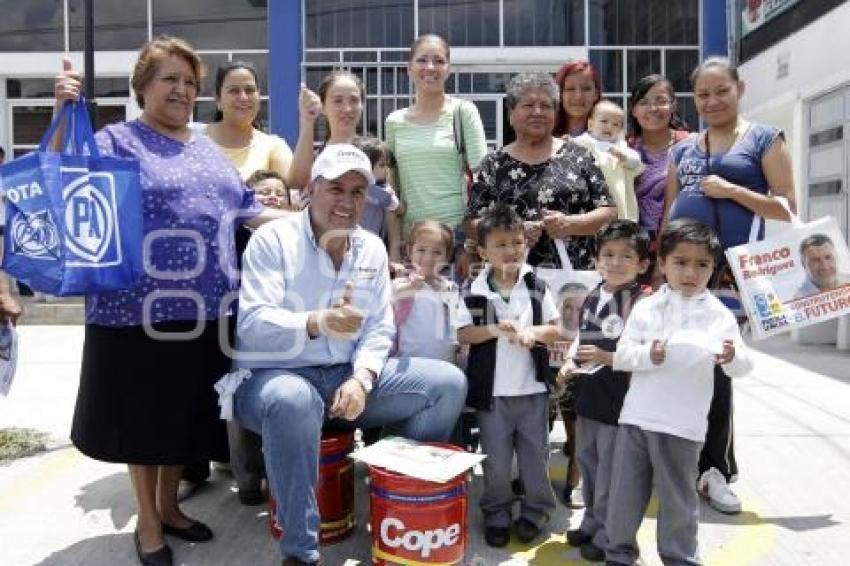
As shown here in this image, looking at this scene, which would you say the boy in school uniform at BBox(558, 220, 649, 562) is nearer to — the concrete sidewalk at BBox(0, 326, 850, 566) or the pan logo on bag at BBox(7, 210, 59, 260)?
the concrete sidewalk at BBox(0, 326, 850, 566)

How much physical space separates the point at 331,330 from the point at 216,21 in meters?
12.0

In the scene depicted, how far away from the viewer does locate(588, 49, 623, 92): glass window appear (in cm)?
1365

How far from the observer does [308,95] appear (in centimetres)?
400

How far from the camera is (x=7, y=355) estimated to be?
3471mm

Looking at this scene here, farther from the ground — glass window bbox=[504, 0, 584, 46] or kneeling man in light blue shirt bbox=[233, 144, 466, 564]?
glass window bbox=[504, 0, 584, 46]

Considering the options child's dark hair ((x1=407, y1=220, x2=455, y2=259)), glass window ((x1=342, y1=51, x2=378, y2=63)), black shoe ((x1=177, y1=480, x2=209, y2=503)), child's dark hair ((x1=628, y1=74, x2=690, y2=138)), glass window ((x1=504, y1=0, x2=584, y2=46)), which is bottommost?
black shoe ((x1=177, y1=480, x2=209, y2=503))

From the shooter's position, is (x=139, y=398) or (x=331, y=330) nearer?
(x=331, y=330)

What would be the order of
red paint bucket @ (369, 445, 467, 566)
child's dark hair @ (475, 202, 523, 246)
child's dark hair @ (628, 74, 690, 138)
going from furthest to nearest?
child's dark hair @ (628, 74, 690, 138), child's dark hair @ (475, 202, 523, 246), red paint bucket @ (369, 445, 467, 566)

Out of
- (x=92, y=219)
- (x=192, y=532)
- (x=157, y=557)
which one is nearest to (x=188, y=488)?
(x=192, y=532)

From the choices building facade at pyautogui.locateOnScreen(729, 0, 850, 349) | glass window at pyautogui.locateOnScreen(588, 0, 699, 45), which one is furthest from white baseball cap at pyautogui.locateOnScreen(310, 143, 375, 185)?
glass window at pyautogui.locateOnScreen(588, 0, 699, 45)

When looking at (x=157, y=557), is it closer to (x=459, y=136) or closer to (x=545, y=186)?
(x=545, y=186)

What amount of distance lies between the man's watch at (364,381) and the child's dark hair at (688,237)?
47.9 inches

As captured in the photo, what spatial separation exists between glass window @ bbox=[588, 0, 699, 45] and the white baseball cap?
11396 millimetres

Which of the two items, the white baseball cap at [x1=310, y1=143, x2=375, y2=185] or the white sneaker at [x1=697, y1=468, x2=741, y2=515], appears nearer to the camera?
the white baseball cap at [x1=310, y1=143, x2=375, y2=185]
